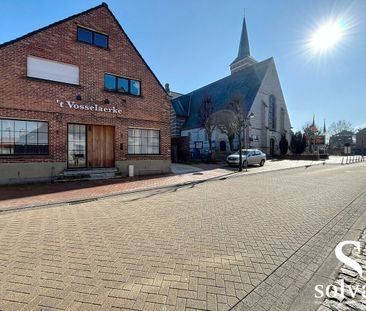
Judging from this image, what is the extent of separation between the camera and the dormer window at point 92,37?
1229 centimetres

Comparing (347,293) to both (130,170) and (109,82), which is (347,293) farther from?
(109,82)

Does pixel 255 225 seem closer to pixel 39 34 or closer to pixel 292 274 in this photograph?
pixel 292 274

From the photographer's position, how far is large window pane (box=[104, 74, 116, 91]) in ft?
42.8

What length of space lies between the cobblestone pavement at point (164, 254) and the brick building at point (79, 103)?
5.72 meters

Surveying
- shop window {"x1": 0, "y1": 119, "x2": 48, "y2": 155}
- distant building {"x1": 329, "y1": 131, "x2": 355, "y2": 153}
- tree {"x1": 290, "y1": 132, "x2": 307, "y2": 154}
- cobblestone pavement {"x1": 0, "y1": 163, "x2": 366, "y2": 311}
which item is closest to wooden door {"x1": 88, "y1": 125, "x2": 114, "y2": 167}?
shop window {"x1": 0, "y1": 119, "x2": 48, "y2": 155}

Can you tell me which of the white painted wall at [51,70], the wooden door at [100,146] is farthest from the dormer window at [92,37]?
the wooden door at [100,146]

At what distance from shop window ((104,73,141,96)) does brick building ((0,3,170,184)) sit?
57 millimetres

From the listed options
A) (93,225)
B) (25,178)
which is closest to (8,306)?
(93,225)

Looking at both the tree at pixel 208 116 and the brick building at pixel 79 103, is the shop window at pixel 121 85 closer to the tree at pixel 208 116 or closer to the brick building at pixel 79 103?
the brick building at pixel 79 103

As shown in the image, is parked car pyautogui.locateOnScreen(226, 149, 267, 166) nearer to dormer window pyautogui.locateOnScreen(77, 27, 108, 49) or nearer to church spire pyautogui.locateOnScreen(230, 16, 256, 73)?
dormer window pyautogui.locateOnScreen(77, 27, 108, 49)

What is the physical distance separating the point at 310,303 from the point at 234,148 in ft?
97.7

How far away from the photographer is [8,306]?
2.45 meters

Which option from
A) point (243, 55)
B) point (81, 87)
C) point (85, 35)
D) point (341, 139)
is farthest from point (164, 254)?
point (341, 139)

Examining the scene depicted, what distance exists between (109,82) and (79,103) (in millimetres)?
2239
